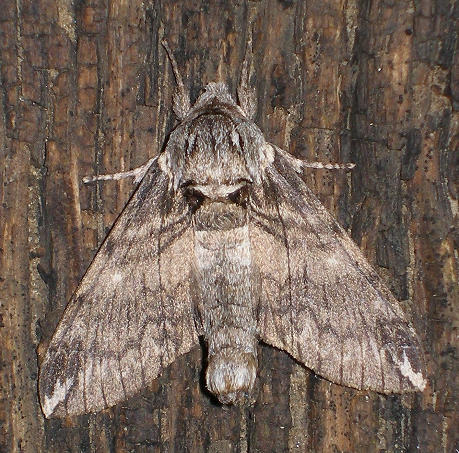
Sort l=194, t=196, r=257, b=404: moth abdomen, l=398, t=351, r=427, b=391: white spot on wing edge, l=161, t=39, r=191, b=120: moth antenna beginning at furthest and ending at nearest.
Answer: l=161, t=39, r=191, b=120: moth antenna
l=194, t=196, r=257, b=404: moth abdomen
l=398, t=351, r=427, b=391: white spot on wing edge

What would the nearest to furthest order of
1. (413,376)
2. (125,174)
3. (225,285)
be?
(413,376)
(225,285)
(125,174)

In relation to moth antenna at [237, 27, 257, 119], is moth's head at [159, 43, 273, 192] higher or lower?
lower

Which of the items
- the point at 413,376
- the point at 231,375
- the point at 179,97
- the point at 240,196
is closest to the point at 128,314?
the point at 231,375

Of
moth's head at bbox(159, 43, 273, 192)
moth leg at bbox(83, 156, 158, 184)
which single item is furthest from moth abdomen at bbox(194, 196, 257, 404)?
moth leg at bbox(83, 156, 158, 184)

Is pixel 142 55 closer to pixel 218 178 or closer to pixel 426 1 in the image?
pixel 218 178

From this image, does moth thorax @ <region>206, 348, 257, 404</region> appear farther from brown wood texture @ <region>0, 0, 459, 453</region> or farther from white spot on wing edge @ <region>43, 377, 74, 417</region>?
white spot on wing edge @ <region>43, 377, 74, 417</region>

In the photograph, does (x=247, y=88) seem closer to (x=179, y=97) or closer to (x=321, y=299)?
(x=179, y=97)
